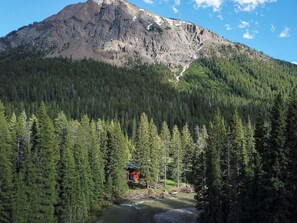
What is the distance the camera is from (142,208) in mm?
83000

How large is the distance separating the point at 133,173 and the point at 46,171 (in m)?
51.7

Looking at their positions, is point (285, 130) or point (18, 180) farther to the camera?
point (18, 180)

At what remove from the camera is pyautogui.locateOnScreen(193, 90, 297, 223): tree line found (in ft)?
146

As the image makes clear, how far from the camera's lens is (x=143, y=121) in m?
111

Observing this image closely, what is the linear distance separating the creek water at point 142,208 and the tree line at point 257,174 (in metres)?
15.1

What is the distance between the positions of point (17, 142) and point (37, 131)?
3.78m

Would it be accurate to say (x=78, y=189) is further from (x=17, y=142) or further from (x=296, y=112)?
(x=296, y=112)

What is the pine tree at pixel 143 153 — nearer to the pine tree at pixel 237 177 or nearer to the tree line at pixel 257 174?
the tree line at pixel 257 174

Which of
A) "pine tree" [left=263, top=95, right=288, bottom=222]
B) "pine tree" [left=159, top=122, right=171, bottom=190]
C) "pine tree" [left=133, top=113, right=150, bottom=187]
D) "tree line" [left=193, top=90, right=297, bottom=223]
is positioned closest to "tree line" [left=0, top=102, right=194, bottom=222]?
"pine tree" [left=133, top=113, right=150, bottom=187]

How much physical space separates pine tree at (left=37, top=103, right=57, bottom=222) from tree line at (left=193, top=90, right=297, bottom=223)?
22.8 meters

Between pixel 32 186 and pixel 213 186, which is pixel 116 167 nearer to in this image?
pixel 32 186

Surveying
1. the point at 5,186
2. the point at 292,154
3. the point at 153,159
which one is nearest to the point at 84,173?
the point at 5,186

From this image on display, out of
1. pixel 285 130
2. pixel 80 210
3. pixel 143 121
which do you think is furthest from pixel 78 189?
pixel 143 121

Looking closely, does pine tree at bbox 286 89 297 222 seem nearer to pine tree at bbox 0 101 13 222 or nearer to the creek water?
the creek water
